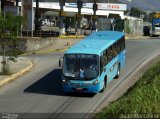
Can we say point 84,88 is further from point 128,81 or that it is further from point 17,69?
point 17,69

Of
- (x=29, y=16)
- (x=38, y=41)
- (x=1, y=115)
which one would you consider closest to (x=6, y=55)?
(x=1, y=115)

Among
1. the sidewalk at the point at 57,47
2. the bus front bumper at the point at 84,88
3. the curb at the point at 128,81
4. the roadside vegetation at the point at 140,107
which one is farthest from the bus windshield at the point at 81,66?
the sidewalk at the point at 57,47

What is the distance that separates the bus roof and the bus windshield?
11.0 inches

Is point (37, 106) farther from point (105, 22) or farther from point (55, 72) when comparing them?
point (105, 22)

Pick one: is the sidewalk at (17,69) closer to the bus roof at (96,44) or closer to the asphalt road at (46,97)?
the asphalt road at (46,97)

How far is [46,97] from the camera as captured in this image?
22828 mm

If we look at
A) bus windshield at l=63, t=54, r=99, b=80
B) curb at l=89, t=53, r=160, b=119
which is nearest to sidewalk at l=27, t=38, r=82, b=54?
curb at l=89, t=53, r=160, b=119

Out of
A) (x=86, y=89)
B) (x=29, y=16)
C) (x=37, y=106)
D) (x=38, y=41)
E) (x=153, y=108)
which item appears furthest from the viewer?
(x=29, y=16)

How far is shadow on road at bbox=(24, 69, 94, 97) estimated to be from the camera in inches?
942

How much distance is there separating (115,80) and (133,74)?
8.35 ft

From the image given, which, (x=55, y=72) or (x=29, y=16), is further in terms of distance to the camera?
(x=29, y=16)

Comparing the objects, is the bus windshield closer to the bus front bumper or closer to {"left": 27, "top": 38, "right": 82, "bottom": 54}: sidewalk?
the bus front bumper

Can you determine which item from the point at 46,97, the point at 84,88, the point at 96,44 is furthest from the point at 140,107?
the point at 96,44

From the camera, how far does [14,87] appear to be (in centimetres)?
2547
